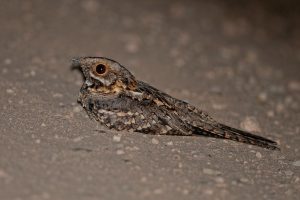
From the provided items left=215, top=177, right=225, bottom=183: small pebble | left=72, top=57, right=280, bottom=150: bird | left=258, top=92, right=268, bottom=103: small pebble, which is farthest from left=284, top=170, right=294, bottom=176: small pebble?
left=258, top=92, right=268, bottom=103: small pebble

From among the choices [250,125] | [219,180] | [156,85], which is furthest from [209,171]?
[156,85]

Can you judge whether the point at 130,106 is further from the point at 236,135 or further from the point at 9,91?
the point at 9,91

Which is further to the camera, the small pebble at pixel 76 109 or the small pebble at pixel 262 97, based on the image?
the small pebble at pixel 262 97

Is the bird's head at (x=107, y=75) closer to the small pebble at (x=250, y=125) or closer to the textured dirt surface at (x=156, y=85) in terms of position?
the textured dirt surface at (x=156, y=85)

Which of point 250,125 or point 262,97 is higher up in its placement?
point 262,97

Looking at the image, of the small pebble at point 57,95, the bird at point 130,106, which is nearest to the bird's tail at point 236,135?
the bird at point 130,106

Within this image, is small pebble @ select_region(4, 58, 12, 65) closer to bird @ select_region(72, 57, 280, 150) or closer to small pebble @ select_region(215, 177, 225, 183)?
bird @ select_region(72, 57, 280, 150)

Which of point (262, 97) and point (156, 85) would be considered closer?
point (156, 85)
